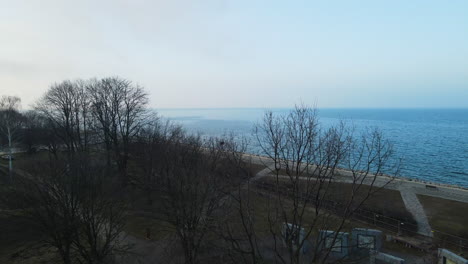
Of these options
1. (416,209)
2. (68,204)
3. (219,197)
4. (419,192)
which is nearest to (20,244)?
(68,204)

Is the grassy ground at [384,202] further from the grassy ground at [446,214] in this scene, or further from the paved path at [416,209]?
the grassy ground at [446,214]

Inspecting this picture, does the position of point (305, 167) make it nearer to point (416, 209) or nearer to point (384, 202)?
point (416, 209)

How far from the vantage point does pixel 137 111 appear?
34.5 meters

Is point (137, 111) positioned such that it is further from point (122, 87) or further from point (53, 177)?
point (53, 177)

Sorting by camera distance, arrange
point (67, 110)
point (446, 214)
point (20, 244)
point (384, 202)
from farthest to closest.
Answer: point (67, 110) < point (384, 202) < point (446, 214) < point (20, 244)

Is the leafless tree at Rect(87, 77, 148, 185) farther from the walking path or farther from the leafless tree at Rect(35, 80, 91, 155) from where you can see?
the walking path

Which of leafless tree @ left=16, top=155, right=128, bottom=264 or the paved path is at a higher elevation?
leafless tree @ left=16, top=155, right=128, bottom=264

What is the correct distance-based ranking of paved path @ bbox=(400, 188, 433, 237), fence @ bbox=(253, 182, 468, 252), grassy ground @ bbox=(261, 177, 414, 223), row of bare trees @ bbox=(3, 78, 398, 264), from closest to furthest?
row of bare trees @ bbox=(3, 78, 398, 264), fence @ bbox=(253, 182, 468, 252), paved path @ bbox=(400, 188, 433, 237), grassy ground @ bbox=(261, 177, 414, 223)

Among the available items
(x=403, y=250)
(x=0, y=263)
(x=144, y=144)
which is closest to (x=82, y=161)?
(x=0, y=263)

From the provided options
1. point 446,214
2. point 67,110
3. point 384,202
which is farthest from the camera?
point 67,110

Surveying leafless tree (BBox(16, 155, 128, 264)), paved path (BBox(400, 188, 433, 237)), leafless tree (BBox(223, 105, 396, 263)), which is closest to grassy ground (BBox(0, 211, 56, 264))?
leafless tree (BBox(16, 155, 128, 264))

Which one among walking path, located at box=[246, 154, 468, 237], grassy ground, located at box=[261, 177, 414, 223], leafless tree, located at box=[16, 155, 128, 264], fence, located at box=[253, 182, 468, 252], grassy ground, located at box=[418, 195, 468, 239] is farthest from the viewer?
grassy ground, located at box=[261, 177, 414, 223]

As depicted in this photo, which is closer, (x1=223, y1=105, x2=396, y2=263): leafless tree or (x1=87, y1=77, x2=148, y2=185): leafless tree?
(x1=223, y1=105, x2=396, y2=263): leafless tree

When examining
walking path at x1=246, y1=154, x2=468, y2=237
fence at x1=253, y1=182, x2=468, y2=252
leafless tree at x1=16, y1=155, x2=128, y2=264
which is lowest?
fence at x1=253, y1=182, x2=468, y2=252
